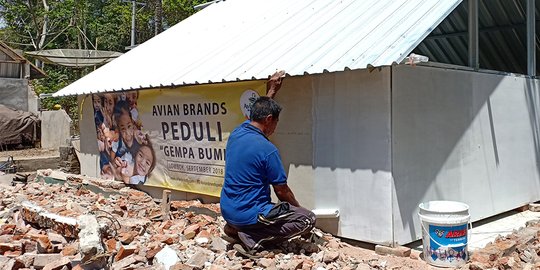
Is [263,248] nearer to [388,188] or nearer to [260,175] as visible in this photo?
[260,175]

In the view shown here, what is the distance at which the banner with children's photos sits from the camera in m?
7.08

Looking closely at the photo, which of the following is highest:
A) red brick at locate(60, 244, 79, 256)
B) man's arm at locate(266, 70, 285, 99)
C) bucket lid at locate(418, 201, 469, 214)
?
man's arm at locate(266, 70, 285, 99)

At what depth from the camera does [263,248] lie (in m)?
4.97

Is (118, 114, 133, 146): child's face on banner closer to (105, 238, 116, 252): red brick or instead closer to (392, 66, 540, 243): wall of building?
(105, 238, 116, 252): red brick

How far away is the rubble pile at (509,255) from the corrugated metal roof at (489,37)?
3902 mm

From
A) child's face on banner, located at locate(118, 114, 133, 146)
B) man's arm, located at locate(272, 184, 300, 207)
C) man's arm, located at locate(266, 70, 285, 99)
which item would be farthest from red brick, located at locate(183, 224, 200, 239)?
child's face on banner, located at locate(118, 114, 133, 146)

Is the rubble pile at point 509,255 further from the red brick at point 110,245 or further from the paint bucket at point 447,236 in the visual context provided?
the red brick at point 110,245

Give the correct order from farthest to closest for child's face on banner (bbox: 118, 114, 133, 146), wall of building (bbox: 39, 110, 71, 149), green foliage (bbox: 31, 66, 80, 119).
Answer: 1. green foliage (bbox: 31, 66, 80, 119)
2. wall of building (bbox: 39, 110, 71, 149)
3. child's face on banner (bbox: 118, 114, 133, 146)

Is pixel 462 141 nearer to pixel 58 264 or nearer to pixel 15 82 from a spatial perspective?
pixel 58 264

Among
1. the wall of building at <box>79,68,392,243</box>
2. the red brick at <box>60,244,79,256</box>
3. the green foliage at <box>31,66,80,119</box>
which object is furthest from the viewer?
the green foliage at <box>31,66,80,119</box>

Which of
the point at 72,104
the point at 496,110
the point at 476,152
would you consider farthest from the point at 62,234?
the point at 72,104

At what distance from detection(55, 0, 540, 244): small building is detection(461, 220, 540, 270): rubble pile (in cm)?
94

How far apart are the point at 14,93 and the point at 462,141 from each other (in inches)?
840

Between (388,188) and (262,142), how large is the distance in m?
1.61
